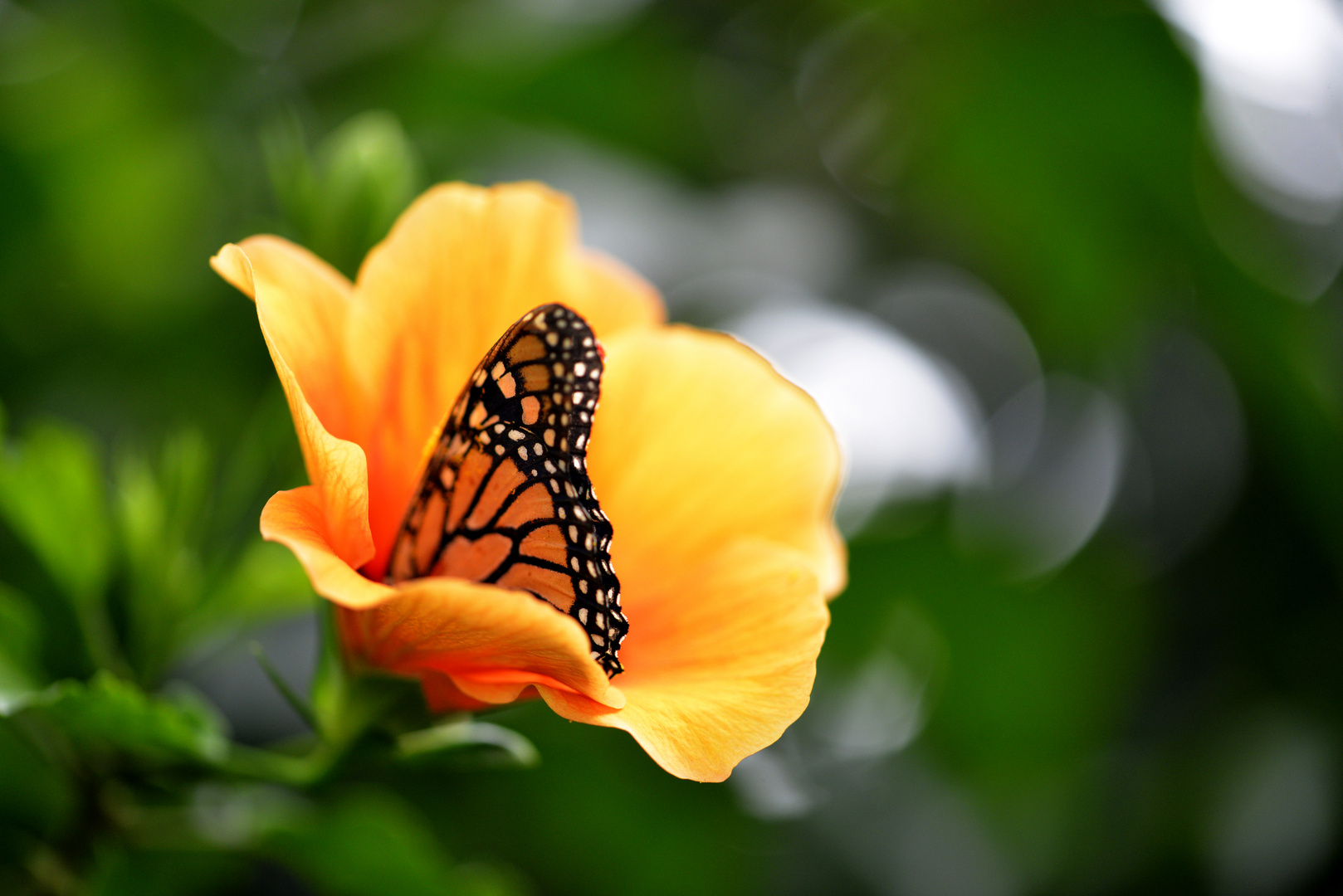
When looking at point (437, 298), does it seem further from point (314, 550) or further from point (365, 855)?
point (365, 855)

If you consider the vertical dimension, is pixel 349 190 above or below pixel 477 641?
above

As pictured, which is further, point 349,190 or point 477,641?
point 349,190

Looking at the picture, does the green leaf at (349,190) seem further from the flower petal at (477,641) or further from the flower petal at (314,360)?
the flower petal at (477,641)

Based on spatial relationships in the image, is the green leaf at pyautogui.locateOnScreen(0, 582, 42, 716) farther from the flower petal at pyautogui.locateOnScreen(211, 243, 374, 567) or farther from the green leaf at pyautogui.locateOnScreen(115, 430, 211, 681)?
the flower petal at pyautogui.locateOnScreen(211, 243, 374, 567)

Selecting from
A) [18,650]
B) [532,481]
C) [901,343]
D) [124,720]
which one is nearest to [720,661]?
[532,481]

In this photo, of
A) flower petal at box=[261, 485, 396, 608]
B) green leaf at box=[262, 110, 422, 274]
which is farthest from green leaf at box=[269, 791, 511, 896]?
green leaf at box=[262, 110, 422, 274]

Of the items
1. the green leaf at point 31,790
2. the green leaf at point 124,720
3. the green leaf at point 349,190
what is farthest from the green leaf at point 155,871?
the green leaf at point 349,190

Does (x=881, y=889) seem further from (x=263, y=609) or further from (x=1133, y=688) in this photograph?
(x=263, y=609)
